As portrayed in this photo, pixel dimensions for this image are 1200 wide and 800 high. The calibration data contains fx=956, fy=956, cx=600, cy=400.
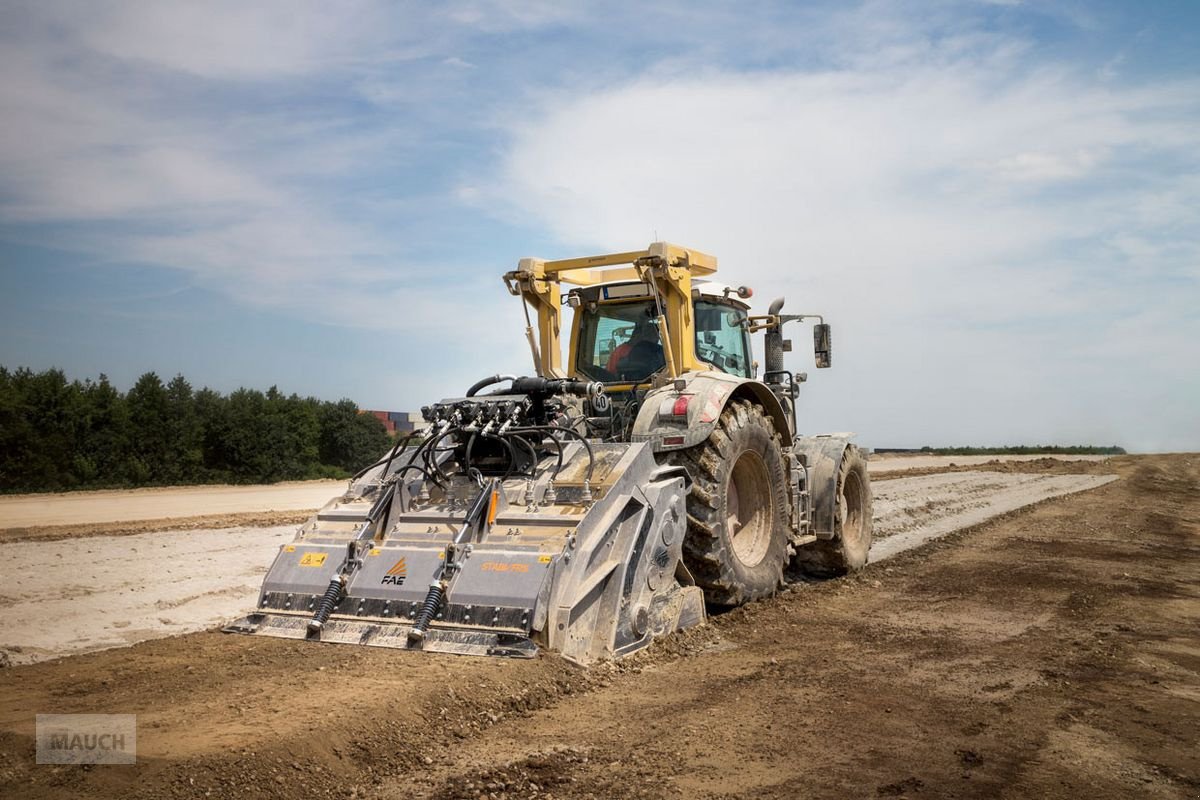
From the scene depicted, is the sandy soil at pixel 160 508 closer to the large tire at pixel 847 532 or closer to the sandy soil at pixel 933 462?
the sandy soil at pixel 933 462

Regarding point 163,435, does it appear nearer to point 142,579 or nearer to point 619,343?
point 142,579

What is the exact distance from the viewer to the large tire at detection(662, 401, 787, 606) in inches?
279

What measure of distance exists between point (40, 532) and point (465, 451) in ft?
38.1

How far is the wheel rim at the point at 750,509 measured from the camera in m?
8.09

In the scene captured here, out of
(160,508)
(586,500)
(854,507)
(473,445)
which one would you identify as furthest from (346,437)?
(586,500)

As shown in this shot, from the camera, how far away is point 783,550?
823 centimetres

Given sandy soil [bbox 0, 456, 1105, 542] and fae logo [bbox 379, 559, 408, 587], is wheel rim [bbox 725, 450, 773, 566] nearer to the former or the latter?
fae logo [bbox 379, 559, 408, 587]

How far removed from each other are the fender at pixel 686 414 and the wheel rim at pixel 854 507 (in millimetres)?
3288

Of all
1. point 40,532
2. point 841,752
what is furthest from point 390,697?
point 40,532

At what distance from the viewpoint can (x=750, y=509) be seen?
827cm

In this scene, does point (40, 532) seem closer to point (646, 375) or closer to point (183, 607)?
point (183, 607)

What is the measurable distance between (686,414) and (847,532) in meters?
4.09

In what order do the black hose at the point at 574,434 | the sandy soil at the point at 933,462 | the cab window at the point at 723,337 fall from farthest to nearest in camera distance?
1. the sandy soil at the point at 933,462
2. the cab window at the point at 723,337
3. the black hose at the point at 574,434

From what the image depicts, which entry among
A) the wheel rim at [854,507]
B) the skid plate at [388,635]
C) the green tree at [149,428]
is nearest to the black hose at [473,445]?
the skid plate at [388,635]
